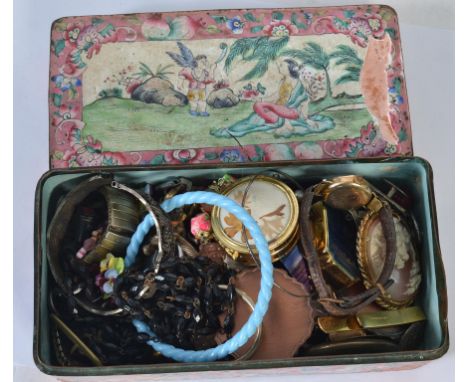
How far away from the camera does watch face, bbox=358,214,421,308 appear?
Answer: 135 cm

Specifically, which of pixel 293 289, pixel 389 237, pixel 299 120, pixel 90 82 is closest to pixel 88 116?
pixel 90 82

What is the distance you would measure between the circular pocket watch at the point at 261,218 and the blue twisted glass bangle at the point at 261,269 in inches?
3.1

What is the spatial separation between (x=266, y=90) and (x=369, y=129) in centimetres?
26

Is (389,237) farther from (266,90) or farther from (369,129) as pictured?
(266,90)

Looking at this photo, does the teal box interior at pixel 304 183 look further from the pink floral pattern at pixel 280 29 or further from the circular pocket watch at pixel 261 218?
the pink floral pattern at pixel 280 29

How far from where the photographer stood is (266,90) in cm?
149

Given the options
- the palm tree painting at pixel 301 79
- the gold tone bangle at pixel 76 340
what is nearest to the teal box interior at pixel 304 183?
the gold tone bangle at pixel 76 340

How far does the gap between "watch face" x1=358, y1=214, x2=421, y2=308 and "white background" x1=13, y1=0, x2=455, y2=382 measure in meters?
0.37

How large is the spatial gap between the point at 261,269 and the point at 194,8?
832 millimetres

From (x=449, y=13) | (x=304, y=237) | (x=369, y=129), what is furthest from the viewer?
(x=449, y=13)

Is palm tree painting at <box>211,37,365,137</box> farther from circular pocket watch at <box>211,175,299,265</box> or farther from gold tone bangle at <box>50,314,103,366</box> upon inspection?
gold tone bangle at <box>50,314,103,366</box>

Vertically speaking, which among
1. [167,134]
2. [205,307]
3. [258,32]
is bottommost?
[205,307]

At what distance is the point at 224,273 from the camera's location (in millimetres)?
1367

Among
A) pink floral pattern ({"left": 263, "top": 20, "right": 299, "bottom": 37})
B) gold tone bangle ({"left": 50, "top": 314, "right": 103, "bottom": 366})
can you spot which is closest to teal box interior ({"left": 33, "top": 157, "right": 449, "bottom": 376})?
gold tone bangle ({"left": 50, "top": 314, "right": 103, "bottom": 366})
